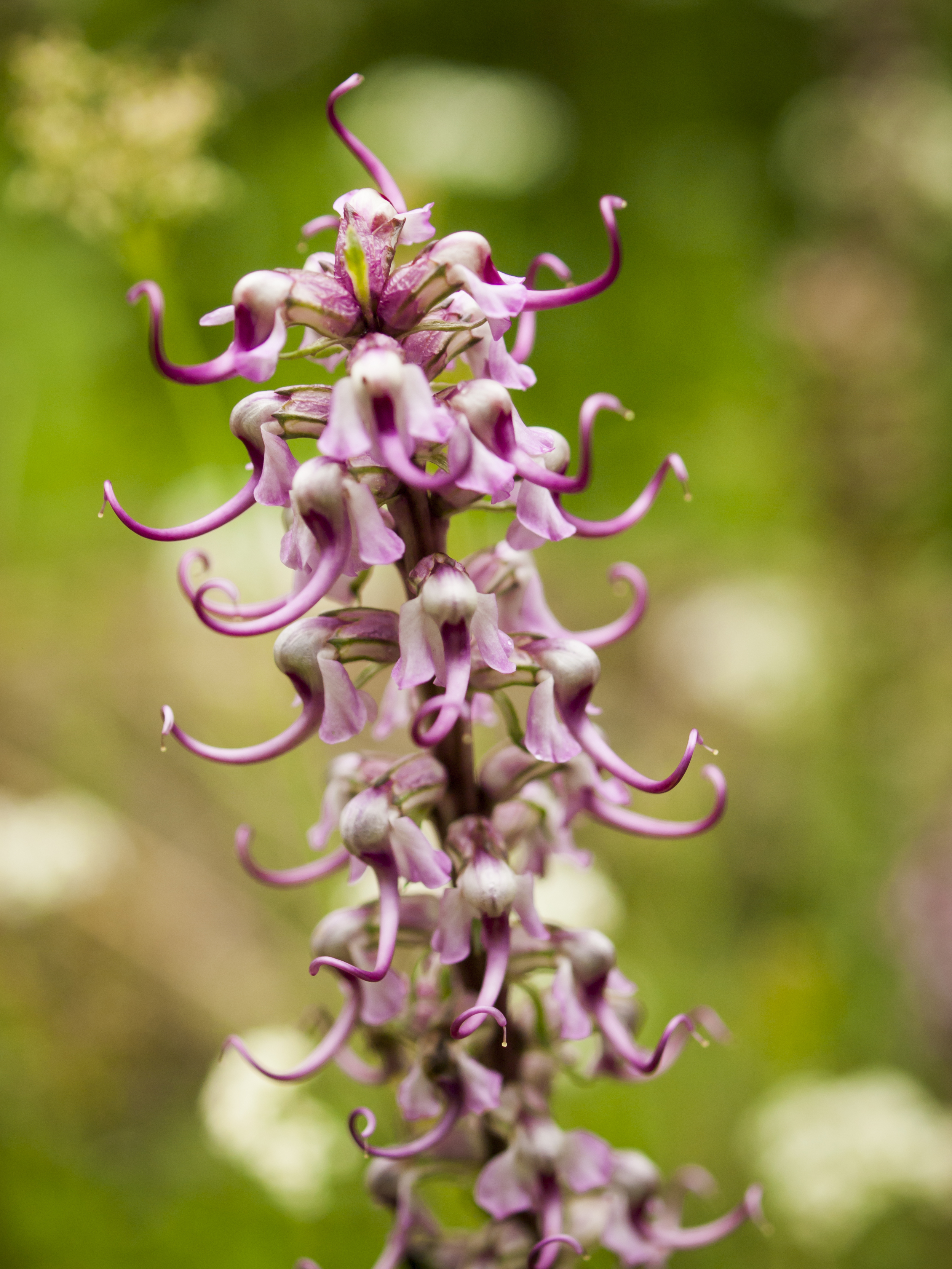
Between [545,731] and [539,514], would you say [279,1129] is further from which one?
[539,514]

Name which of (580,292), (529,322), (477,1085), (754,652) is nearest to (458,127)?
(754,652)

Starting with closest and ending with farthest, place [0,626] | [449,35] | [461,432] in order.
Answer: [461,432] → [0,626] → [449,35]

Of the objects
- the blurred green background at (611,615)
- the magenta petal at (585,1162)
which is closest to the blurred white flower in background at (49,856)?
the blurred green background at (611,615)

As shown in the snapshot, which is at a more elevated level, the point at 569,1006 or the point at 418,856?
the point at 418,856

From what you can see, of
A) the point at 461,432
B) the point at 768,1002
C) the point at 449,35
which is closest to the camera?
the point at 461,432

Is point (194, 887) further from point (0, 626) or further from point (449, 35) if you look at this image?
point (449, 35)

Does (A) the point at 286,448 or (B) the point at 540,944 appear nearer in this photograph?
(A) the point at 286,448

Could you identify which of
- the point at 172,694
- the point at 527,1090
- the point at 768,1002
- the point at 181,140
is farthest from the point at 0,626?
the point at 527,1090

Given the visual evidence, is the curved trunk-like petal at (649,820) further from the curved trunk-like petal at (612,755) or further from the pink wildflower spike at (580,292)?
the pink wildflower spike at (580,292)
